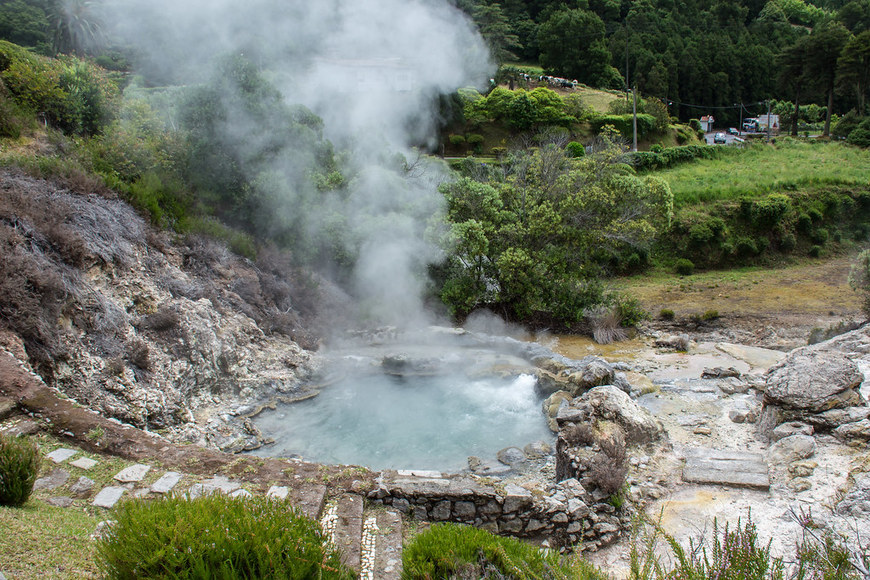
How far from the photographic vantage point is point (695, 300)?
57.8 ft

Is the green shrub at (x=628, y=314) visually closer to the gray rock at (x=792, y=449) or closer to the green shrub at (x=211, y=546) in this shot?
the gray rock at (x=792, y=449)

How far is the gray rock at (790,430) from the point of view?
732cm

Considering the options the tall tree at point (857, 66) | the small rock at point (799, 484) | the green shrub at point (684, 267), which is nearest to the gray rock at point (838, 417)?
the small rock at point (799, 484)

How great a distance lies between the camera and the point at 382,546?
199 inches

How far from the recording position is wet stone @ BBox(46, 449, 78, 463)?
5.35m

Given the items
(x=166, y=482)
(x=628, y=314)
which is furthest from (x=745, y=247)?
(x=166, y=482)

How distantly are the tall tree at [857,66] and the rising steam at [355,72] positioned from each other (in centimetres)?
2554

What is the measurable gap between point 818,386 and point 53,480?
8625 millimetres

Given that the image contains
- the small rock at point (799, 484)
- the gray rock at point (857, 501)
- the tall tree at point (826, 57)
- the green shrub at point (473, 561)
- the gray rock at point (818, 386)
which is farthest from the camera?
the tall tree at point (826, 57)

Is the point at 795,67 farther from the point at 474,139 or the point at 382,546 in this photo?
the point at 382,546

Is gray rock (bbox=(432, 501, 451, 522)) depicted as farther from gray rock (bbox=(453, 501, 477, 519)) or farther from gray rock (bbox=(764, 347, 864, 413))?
gray rock (bbox=(764, 347, 864, 413))

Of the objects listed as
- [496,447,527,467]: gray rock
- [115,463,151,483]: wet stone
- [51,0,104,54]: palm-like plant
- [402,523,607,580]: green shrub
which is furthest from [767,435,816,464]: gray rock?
[51,0,104,54]: palm-like plant

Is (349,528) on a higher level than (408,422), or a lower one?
higher

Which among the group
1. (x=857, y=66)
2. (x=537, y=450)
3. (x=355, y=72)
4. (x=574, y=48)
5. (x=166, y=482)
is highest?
(x=574, y=48)
